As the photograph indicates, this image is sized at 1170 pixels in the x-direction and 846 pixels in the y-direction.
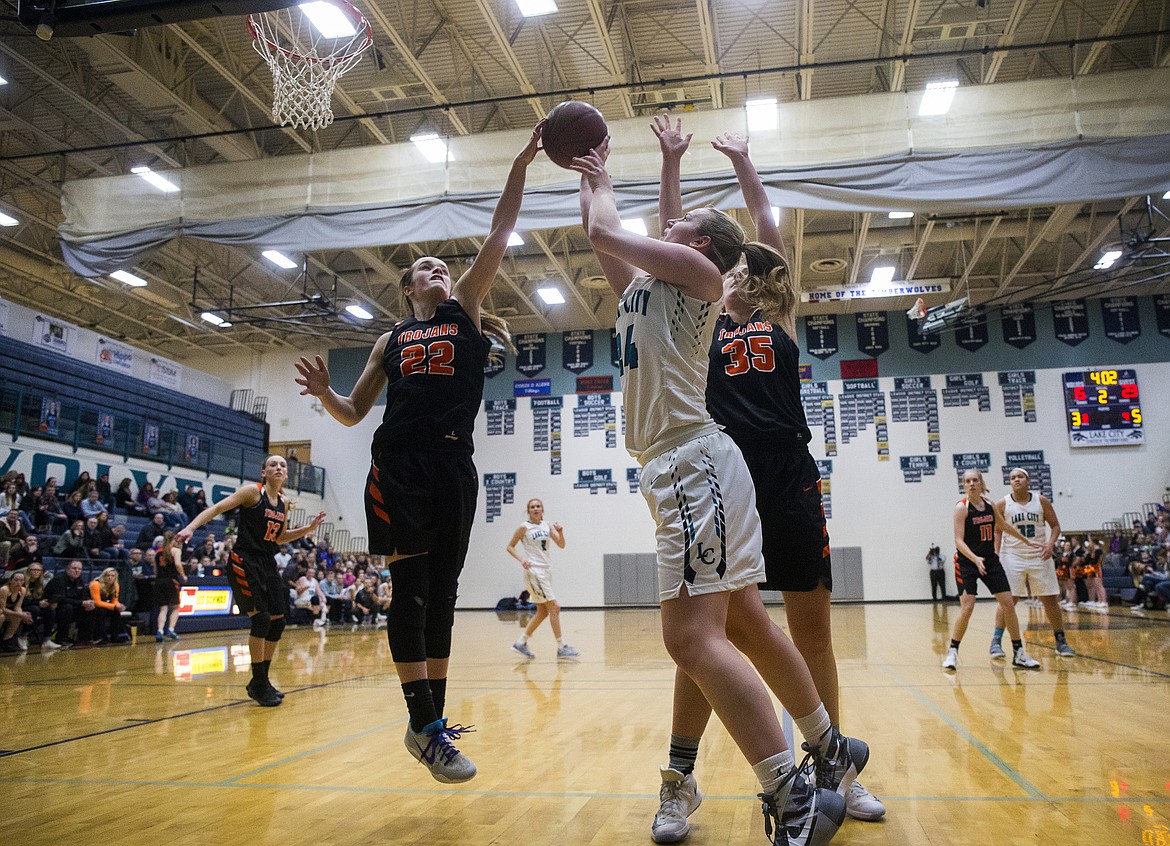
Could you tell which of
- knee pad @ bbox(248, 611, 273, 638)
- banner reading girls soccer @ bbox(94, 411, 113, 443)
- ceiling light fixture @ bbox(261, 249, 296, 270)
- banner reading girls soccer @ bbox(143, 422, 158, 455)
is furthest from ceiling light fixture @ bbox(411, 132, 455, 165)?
banner reading girls soccer @ bbox(143, 422, 158, 455)

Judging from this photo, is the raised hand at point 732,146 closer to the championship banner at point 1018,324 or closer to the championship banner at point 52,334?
the championship banner at point 52,334

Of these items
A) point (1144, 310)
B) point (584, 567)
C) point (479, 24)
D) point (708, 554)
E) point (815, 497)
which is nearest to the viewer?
point (708, 554)

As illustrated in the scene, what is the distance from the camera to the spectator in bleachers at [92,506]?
13208 mm

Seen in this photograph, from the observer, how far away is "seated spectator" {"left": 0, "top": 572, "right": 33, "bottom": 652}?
10047 millimetres

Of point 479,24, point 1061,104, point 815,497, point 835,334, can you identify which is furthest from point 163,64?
point 835,334

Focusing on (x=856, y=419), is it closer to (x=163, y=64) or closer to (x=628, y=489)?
(x=628, y=489)

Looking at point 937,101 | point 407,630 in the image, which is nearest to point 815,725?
point 407,630

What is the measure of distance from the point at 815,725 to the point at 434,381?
166cm

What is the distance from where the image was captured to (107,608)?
11.8m

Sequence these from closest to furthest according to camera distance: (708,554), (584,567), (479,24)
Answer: (708,554) → (479,24) → (584,567)

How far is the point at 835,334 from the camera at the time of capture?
70.1 ft

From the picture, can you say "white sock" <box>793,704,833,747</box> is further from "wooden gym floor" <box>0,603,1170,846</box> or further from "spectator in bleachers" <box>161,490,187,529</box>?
"spectator in bleachers" <box>161,490,187,529</box>

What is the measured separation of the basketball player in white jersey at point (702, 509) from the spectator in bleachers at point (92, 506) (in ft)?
43.9

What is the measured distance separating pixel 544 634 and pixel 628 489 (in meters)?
8.98
